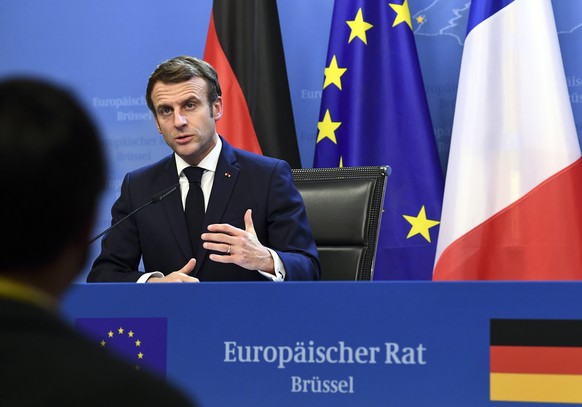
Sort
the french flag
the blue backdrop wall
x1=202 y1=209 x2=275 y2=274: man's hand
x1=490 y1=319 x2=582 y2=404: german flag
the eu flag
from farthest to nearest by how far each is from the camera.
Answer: the blue backdrop wall → the eu flag → the french flag → x1=202 y1=209 x2=275 y2=274: man's hand → x1=490 y1=319 x2=582 y2=404: german flag

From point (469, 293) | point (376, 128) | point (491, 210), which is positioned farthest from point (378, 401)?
point (376, 128)

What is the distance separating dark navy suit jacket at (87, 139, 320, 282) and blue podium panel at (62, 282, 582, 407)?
94cm

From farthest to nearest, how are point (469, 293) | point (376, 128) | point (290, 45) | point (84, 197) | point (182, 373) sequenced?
point (290, 45), point (376, 128), point (182, 373), point (469, 293), point (84, 197)

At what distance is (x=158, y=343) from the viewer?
177 cm

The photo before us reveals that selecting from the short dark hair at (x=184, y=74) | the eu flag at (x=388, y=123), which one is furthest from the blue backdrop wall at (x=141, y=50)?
the short dark hair at (x=184, y=74)

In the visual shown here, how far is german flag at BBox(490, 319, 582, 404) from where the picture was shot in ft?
5.14

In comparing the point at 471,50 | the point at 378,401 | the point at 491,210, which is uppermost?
the point at 471,50

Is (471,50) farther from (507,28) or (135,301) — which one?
(135,301)

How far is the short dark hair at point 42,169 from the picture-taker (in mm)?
531

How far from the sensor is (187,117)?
2945mm

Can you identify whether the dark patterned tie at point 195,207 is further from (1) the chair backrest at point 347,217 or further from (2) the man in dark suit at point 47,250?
(2) the man in dark suit at point 47,250

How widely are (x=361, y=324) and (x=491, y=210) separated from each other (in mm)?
2024

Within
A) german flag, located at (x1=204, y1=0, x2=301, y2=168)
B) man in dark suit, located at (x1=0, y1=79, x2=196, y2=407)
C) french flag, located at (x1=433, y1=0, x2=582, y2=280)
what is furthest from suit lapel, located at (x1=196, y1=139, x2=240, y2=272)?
man in dark suit, located at (x1=0, y1=79, x2=196, y2=407)

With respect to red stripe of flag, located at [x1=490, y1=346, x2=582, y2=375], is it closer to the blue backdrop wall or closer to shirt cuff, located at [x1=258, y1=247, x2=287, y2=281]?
shirt cuff, located at [x1=258, y1=247, x2=287, y2=281]
